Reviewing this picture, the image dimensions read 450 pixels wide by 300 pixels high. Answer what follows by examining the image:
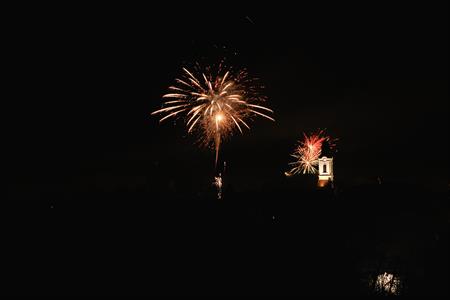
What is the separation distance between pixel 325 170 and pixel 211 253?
41.7 m

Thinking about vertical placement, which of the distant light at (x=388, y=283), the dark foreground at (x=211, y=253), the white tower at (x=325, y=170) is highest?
the white tower at (x=325, y=170)

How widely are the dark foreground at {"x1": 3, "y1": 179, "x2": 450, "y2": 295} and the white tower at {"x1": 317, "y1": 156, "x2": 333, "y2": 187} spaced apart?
8865 millimetres

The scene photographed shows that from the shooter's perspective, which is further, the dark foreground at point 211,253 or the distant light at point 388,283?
the distant light at point 388,283

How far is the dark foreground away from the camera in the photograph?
74.5 ft

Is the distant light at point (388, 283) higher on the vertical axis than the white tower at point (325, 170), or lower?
Result: lower

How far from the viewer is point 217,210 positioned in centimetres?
3975

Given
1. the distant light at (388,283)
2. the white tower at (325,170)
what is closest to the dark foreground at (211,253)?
the distant light at (388,283)

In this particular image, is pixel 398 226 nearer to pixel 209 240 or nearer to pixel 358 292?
pixel 358 292

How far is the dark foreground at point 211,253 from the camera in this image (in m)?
22.7

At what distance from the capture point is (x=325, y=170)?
65688 mm

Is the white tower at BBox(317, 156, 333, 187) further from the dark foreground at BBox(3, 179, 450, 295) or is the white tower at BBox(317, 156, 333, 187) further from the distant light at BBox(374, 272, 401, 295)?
the distant light at BBox(374, 272, 401, 295)

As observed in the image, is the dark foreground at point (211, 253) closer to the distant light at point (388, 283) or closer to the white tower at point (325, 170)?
the distant light at point (388, 283)

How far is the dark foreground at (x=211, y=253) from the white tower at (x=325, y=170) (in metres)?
8.86

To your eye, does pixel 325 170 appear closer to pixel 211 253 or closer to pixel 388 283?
pixel 388 283
